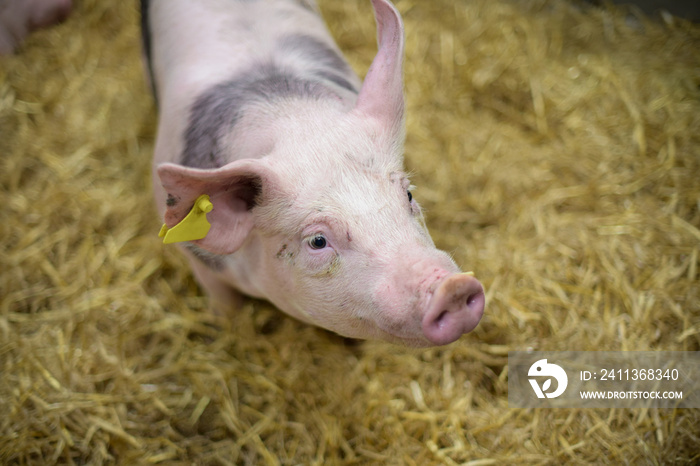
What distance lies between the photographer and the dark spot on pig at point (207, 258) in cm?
256

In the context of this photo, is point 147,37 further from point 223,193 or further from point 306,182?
point 306,182

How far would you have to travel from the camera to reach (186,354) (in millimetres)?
3062

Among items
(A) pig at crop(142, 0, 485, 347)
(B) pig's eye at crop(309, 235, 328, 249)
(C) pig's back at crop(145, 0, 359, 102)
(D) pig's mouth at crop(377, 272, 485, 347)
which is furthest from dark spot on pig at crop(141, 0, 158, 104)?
(D) pig's mouth at crop(377, 272, 485, 347)

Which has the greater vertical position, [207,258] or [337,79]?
[337,79]

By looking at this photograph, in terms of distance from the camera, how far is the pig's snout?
1701mm

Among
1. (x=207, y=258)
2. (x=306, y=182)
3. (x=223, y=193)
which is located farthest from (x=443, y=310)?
(x=207, y=258)

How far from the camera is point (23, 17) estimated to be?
420cm

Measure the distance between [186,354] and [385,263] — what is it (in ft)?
5.46

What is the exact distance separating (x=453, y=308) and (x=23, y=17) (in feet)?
13.6

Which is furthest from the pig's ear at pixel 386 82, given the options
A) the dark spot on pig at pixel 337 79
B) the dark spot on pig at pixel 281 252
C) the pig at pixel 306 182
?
the dark spot on pig at pixel 281 252

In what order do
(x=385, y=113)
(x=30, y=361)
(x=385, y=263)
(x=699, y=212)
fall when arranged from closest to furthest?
(x=385, y=263) < (x=385, y=113) < (x=30, y=361) < (x=699, y=212)

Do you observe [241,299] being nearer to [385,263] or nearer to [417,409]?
[417,409]

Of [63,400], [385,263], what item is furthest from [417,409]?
[63,400]

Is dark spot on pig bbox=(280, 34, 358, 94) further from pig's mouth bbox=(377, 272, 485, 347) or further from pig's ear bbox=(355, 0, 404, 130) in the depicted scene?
pig's mouth bbox=(377, 272, 485, 347)
